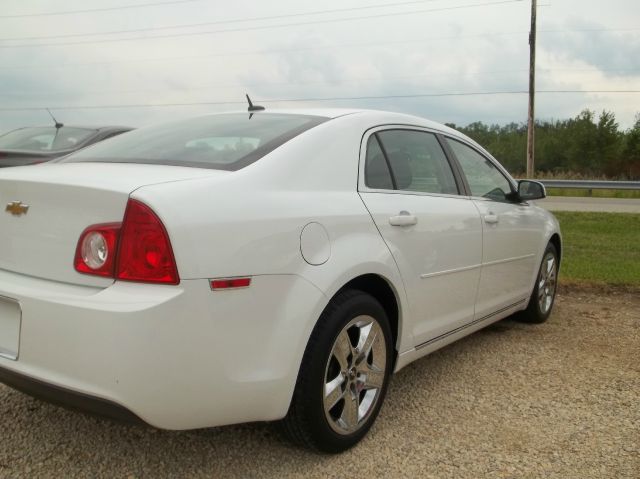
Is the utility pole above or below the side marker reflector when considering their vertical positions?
above

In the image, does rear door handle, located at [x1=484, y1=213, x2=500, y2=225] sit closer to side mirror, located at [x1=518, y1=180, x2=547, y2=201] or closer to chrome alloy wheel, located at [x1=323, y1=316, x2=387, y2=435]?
side mirror, located at [x1=518, y1=180, x2=547, y2=201]

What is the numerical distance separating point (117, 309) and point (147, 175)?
555 millimetres

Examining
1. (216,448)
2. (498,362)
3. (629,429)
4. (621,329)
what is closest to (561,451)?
(629,429)

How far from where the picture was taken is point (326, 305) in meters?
2.50

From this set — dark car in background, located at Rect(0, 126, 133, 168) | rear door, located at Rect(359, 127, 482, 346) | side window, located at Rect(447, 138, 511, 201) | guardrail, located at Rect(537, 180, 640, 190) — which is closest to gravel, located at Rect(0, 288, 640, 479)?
rear door, located at Rect(359, 127, 482, 346)

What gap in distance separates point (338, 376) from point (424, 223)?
3.14 feet

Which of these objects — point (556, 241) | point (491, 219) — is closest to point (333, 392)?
point (491, 219)

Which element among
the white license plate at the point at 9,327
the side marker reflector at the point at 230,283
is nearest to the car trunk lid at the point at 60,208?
the white license plate at the point at 9,327

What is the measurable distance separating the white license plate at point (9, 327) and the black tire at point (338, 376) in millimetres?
1073

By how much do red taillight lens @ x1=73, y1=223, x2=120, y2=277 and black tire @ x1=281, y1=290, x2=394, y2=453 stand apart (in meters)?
0.86

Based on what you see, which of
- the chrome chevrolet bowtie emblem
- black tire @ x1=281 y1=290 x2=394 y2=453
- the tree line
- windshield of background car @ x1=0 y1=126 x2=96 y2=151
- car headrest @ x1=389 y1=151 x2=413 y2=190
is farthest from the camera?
the tree line

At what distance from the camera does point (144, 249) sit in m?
2.06

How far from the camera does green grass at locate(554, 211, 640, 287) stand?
22.1ft

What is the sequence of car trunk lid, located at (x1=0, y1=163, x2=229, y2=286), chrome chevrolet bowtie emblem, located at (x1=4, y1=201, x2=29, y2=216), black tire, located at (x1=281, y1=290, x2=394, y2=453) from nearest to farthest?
car trunk lid, located at (x1=0, y1=163, x2=229, y2=286) < chrome chevrolet bowtie emblem, located at (x1=4, y1=201, x2=29, y2=216) < black tire, located at (x1=281, y1=290, x2=394, y2=453)
